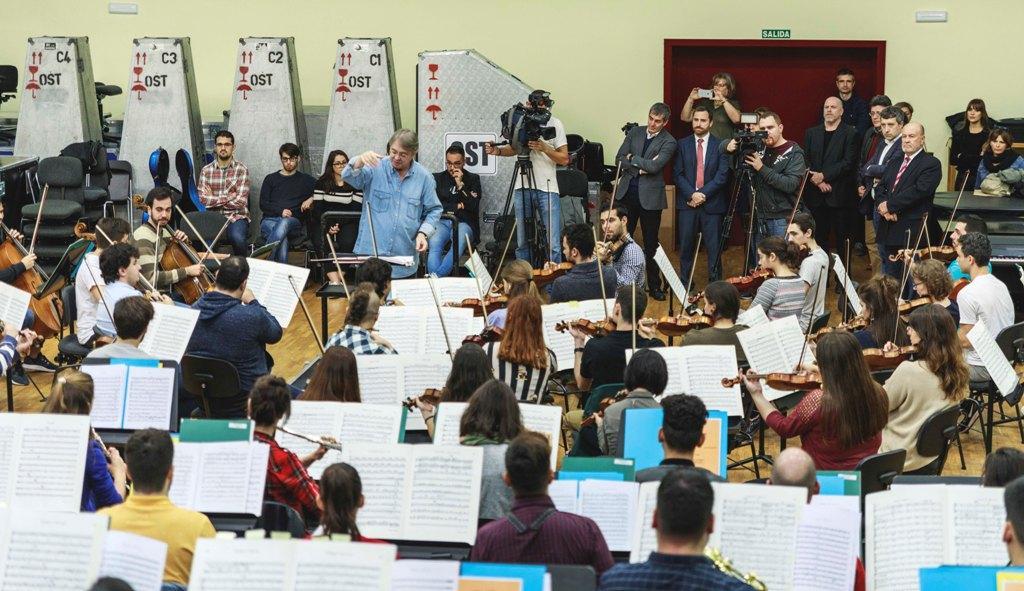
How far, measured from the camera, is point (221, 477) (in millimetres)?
4707

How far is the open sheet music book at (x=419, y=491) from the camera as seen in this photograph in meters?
4.64

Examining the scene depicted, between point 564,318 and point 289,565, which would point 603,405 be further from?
point 289,565

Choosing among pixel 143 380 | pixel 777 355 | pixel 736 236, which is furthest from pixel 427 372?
pixel 736 236

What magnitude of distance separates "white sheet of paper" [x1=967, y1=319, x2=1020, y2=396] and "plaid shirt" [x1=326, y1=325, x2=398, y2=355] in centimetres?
276

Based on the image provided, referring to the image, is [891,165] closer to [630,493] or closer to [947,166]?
[947,166]

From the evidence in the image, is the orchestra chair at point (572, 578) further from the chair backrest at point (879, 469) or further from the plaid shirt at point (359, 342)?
the plaid shirt at point (359, 342)

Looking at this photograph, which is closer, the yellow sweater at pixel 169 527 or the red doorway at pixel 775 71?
the yellow sweater at pixel 169 527

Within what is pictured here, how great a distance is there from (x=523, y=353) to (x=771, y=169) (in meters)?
4.78

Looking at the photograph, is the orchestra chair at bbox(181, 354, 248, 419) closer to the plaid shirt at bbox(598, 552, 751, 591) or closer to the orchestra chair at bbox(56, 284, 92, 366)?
the orchestra chair at bbox(56, 284, 92, 366)

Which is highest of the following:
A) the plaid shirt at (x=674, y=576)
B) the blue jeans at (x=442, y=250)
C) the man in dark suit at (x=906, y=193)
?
the man in dark suit at (x=906, y=193)

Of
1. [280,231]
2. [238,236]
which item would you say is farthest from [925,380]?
[238,236]

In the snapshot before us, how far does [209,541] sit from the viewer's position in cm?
357

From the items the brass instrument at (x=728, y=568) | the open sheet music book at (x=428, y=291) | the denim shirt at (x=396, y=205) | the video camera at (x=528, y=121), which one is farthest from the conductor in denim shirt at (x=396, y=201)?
the brass instrument at (x=728, y=568)

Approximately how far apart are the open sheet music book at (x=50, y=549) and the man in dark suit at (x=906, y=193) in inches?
287
